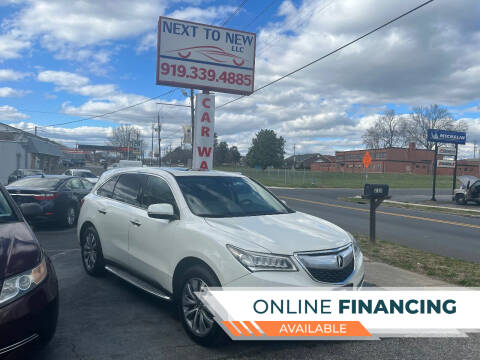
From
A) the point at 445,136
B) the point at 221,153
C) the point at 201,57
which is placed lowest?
the point at 445,136

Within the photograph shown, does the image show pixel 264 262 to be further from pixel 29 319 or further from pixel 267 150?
pixel 267 150

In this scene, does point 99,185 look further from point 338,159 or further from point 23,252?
point 338,159

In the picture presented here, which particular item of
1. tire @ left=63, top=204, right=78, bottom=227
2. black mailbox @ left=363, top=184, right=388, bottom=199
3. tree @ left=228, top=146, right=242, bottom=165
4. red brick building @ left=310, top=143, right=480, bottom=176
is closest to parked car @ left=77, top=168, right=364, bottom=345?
black mailbox @ left=363, top=184, right=388, bottom=199

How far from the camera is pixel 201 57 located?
1295cm

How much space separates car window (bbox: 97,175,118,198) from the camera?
598 cm

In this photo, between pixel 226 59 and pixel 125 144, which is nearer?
pixel 226 59

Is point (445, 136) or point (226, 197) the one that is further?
point (445, 136)

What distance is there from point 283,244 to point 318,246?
1.14ft

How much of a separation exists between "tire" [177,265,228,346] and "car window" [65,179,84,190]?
848 cm

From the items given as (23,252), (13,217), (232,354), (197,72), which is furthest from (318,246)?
(197,72)

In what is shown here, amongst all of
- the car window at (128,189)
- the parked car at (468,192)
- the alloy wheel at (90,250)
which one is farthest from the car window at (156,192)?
the parked car at (468,192)

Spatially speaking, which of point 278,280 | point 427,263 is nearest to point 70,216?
point 427,263

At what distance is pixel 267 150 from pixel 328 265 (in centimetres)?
9133

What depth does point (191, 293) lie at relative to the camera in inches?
→ 153
